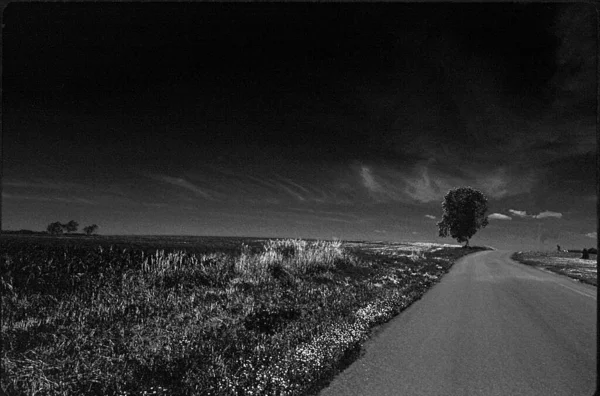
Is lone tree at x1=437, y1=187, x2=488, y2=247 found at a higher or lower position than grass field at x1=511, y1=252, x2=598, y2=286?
higher

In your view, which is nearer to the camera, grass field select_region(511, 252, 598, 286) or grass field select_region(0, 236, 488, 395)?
grass field select_region(0, 236, 488, 395)

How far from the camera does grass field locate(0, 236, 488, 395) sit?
5.23m

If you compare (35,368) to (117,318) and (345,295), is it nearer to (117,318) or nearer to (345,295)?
(117,318)

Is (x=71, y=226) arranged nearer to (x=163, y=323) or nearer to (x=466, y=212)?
(x=163, y=323)

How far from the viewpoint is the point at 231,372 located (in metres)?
5.74

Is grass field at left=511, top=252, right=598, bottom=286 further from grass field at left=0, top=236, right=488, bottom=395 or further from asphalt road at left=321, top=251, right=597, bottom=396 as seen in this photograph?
grass field at left=0, top=236, right=488, bottom=395

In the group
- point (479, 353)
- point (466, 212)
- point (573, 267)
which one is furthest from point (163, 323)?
point (466, 212)

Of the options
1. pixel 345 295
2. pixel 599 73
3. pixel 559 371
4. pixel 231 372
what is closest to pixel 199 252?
pixel 345 295

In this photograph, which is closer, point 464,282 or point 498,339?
point 498,339

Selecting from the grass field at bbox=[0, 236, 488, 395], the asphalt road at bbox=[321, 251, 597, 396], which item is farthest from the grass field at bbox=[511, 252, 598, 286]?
the grass field at bbox=[0, 236, 488, 395]

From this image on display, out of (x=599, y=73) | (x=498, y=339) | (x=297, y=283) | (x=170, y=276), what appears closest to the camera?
(x=599, y=73)

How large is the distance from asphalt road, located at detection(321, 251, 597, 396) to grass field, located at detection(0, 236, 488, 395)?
531 millimetres

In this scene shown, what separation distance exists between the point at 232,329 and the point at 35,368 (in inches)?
137

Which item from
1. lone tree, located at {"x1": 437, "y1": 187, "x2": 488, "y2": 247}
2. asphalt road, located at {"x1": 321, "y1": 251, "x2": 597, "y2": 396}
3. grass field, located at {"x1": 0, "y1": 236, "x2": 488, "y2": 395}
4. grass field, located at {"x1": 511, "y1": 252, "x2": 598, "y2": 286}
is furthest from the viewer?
lone tree, located at {"x1": 437, "y1": 187, "x2": 488, "y2": 247}
